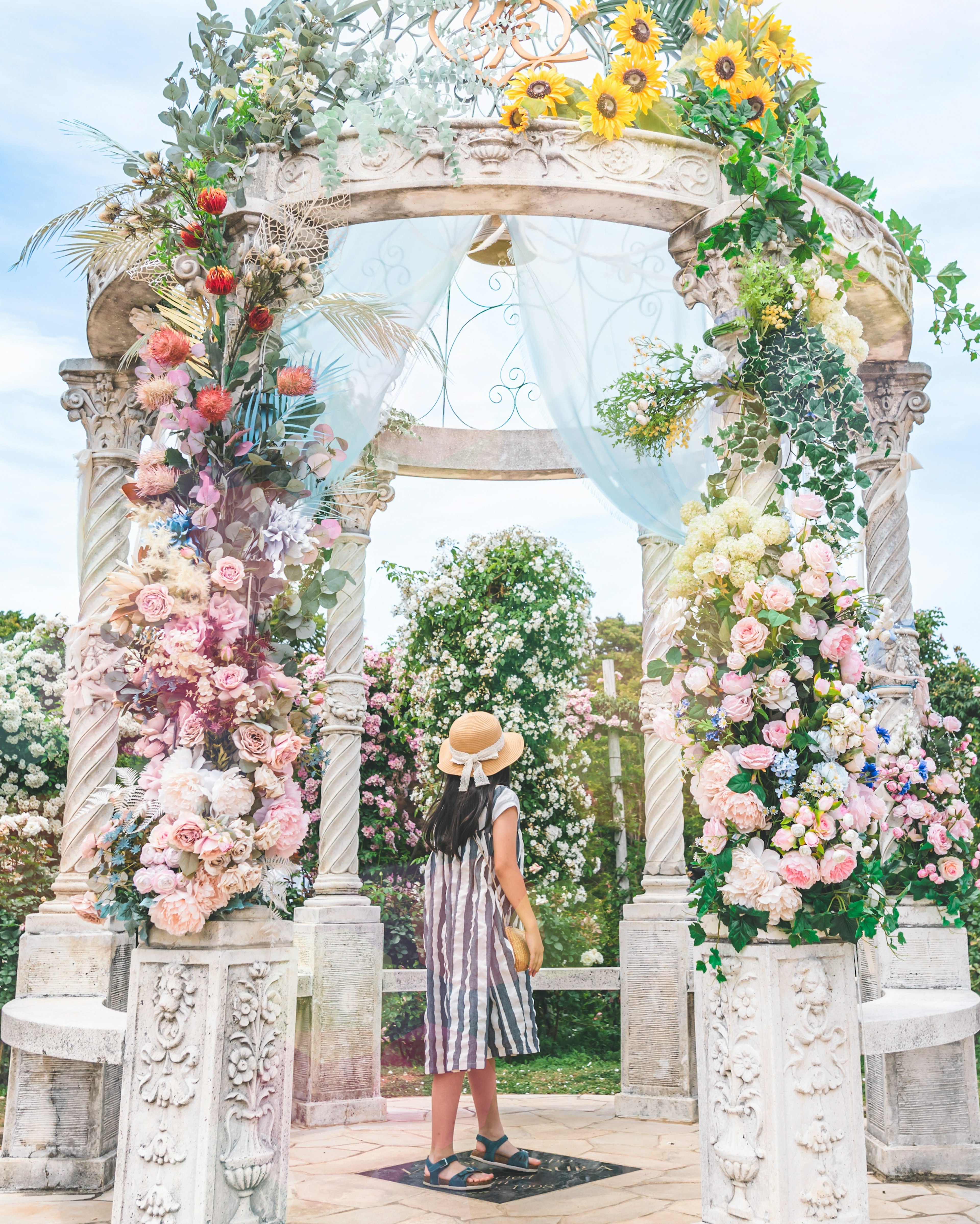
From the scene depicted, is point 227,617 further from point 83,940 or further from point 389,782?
point 389,782

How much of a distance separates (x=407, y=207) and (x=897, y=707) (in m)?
3.36

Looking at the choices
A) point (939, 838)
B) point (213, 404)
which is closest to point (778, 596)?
point (213, 404)

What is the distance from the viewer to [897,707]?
5.24 metres

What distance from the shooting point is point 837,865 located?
3287 mm

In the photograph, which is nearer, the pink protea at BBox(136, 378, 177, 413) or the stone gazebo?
the pink protea at BBox(136, 378, 177, 413)

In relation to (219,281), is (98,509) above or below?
below

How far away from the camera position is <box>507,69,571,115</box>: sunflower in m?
4.27

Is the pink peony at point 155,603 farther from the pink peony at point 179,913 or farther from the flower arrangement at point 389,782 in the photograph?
the flower arrangement at point 389,782

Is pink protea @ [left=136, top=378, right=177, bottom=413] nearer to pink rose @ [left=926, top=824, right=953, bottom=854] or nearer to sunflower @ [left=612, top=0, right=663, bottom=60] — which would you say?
sunflower @ [left=612, top=0, right=663, bottom=60]

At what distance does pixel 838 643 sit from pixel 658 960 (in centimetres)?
337

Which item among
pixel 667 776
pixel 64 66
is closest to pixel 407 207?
pixel 64 66

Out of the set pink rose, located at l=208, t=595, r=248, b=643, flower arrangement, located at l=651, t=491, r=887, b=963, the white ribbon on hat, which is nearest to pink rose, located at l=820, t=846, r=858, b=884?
flower arrangement, located at l=651, t=491, r=887, b=963

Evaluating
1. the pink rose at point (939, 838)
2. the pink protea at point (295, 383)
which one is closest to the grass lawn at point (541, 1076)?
the pink rose at point (939, 838)

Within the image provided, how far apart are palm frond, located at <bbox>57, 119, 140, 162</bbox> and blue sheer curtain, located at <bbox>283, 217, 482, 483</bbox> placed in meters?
0.91
